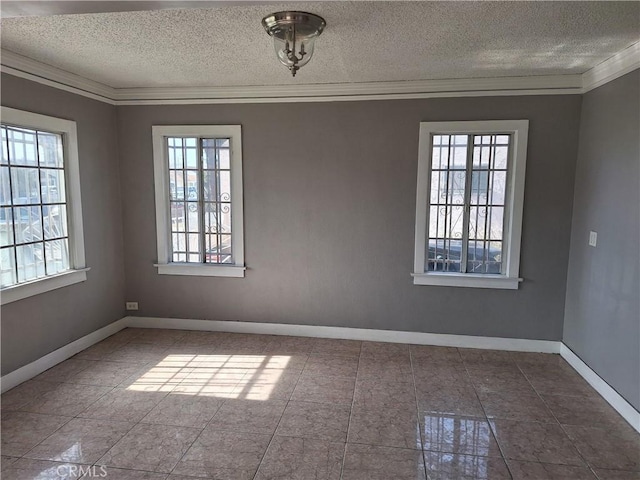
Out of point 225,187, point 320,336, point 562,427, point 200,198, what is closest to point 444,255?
point 320,336

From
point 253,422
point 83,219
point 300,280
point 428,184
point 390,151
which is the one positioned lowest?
point 253,422

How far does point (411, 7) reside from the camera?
223 centimetres

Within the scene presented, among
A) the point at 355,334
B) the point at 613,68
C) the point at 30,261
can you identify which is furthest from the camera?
the point at 355,334

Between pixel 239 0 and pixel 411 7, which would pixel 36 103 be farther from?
pixel 411 7

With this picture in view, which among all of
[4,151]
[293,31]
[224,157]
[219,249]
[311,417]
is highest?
[293,31]

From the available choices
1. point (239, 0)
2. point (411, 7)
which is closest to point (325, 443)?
point (239, 0)

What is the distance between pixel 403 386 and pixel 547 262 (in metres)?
1.84

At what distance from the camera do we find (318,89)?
13.0 feet

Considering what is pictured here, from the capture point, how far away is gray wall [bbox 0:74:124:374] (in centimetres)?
321

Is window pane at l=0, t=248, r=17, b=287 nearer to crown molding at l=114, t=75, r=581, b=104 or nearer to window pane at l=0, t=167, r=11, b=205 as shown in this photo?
window pane at l=0, t=167, r=11, b=205

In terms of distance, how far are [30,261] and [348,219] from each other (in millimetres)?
2814

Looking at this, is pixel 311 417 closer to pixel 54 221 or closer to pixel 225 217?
pixel 225 217

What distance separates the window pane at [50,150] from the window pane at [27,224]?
1.39 feet

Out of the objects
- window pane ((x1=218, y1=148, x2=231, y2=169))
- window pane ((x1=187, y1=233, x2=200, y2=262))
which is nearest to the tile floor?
window pane ((x1=187, y1=233, x2=200, y2=262))
